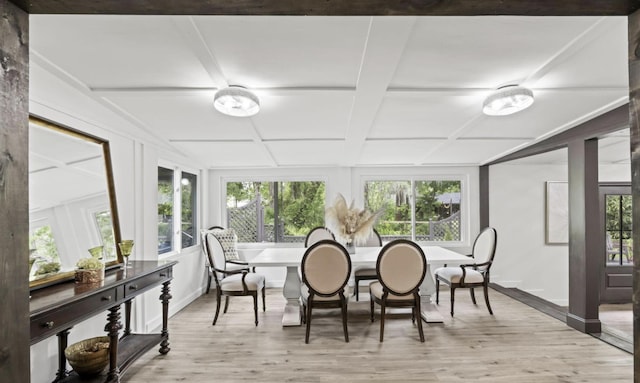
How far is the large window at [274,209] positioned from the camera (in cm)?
563

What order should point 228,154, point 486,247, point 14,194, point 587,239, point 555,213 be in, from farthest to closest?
point 555,213 → point 228,154 → point 486,247 → point 587,239 → point 14,194

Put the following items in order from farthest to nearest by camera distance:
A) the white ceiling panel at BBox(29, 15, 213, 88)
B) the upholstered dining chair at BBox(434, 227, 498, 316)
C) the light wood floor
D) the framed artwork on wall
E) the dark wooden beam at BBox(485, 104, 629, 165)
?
the framed artwork on wall
the upholstered dining chair at BBox(434, 227, 498, 316)
the dark wooden beam at BBox(485, 104, 629, 165)
the light wood floor
the white ceiling panel at BBox(29, 15, 213, 88)

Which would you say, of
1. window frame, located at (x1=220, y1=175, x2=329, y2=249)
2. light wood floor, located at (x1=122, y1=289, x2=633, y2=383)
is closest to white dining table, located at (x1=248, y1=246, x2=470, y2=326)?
light wood floor, located at (x1=122, y1=289, x2=633, y2=383)

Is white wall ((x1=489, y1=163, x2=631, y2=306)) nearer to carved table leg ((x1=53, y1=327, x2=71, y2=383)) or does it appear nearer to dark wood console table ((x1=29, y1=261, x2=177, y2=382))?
dark wood console table ((x1=29, y1=261, x2=177, y2=382))

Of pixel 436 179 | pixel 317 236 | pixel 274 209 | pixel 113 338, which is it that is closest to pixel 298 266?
pixel 317 236

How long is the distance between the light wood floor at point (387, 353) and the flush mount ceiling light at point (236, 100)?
6.73 feet

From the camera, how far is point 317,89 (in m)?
2.40

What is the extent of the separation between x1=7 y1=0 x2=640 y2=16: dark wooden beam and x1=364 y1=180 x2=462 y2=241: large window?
4475mm

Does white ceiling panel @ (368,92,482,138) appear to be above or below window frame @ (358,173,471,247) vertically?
above

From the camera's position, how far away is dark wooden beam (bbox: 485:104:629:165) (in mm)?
2854

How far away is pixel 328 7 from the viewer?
48.2 inches

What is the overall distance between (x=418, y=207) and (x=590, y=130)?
2801 millimetres

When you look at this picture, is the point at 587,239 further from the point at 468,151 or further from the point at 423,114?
the point at 423,114

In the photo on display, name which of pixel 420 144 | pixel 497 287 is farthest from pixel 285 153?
pixel 497 287
